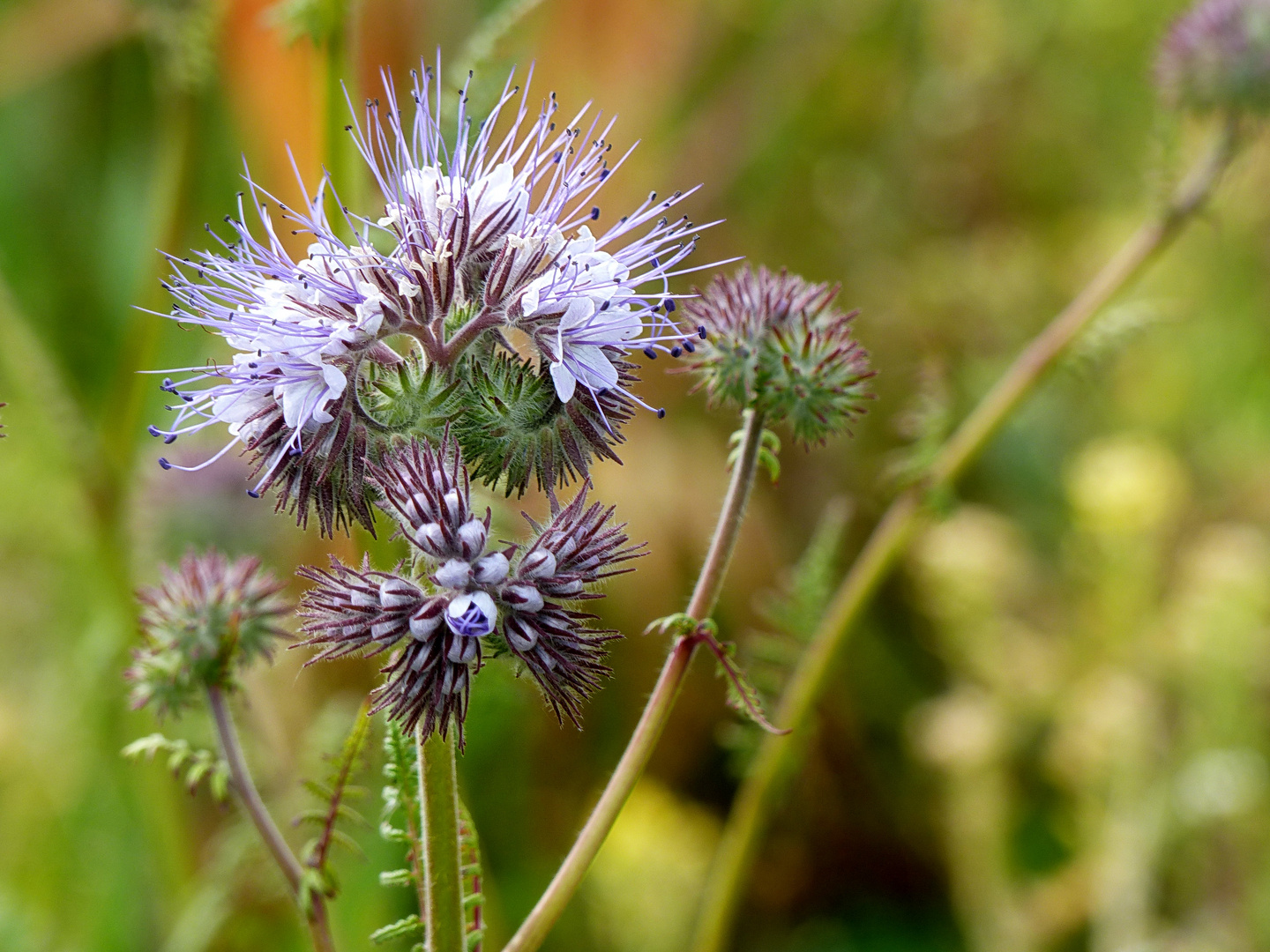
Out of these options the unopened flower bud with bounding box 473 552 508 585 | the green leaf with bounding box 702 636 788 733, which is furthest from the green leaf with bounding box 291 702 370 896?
the green leaf with bounding box 702 636 788 733

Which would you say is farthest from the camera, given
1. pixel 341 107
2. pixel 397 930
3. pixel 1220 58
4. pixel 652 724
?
pixel 1220 58

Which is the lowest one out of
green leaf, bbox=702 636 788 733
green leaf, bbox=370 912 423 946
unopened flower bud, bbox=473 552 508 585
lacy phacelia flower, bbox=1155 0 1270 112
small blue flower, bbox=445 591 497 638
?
green leaf, bbox=370 912 423 946

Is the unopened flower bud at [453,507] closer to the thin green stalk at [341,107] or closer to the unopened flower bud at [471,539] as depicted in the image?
the unopened flower bud at [471,539]

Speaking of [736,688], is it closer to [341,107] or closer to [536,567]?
[536,567]

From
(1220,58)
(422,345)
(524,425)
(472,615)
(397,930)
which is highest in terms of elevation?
(1220,58)

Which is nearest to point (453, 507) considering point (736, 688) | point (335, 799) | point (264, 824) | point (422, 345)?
point (422, 345)

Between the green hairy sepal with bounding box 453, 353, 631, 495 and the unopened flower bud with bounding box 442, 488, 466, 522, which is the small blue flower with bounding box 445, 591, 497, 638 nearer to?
the unopened flower bud with bounding box 442, 488, 466, 522
